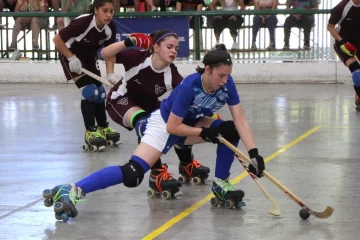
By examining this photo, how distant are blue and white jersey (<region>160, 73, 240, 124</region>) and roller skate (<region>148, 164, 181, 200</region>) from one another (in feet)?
1.87

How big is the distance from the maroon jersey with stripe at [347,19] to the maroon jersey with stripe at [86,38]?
4087 mm

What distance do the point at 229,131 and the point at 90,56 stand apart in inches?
150

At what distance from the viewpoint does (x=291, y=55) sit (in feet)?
57.1

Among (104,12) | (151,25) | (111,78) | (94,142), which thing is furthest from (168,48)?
(151,25)

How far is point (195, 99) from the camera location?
6465 mm

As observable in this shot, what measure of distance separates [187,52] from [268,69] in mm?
1679

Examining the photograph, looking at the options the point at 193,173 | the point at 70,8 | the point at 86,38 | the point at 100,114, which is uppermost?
the point at 70,8

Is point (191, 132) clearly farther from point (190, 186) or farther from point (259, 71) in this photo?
point (259, 71)

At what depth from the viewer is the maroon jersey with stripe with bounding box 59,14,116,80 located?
31.6 feet

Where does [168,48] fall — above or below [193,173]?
above

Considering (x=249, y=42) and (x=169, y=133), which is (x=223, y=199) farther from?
(x=249, y=42)

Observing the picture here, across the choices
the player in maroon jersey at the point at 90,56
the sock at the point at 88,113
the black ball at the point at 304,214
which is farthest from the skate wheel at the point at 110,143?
the black ball at the point at 304,214

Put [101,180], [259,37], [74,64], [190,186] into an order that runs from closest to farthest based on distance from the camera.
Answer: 1. [101,180]
2. [190,186]
3. [74,64]
4. [259,37]

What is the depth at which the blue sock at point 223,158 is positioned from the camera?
6648 millimetres
